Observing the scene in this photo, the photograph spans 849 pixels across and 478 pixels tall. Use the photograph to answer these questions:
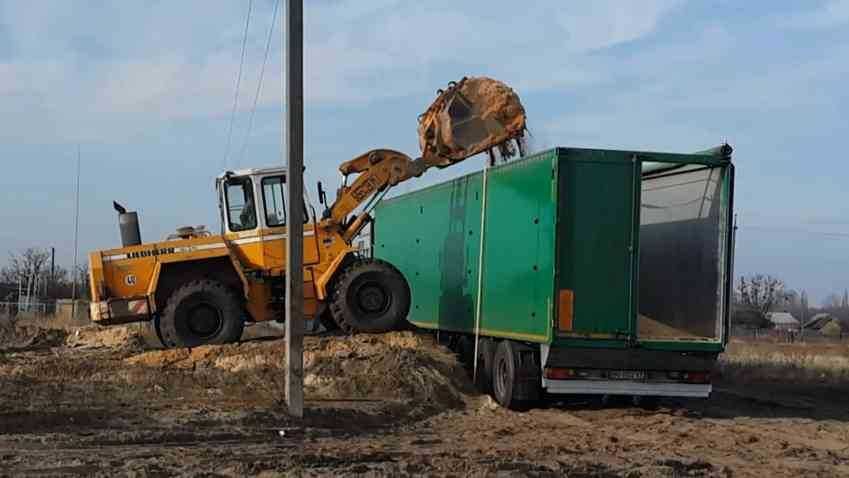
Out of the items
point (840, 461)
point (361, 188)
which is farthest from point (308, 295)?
point (840, 461)

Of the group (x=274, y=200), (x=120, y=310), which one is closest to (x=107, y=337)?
(x=120, y=310)

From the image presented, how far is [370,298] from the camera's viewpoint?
1806cm

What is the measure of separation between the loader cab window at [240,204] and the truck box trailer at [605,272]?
15.4ft

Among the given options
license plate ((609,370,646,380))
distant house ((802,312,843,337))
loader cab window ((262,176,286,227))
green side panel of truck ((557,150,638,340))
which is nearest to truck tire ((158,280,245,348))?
loader cab window ((262,176,286,227))

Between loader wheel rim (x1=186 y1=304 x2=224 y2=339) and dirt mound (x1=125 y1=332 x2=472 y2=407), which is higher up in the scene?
loader wheel rim (x1=186 y1=304 x2=224 y2=339)

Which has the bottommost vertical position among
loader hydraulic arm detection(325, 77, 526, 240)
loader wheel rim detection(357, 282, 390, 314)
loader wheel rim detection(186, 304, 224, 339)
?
loader wheel rim detection(186, 304, 224, 339)

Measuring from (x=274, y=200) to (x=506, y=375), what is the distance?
6.00 metres

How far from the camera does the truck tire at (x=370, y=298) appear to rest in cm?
1786

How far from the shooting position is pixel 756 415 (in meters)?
15.6

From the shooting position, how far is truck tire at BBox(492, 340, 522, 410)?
14.6 metres

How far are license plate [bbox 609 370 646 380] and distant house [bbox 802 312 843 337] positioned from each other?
6362cm


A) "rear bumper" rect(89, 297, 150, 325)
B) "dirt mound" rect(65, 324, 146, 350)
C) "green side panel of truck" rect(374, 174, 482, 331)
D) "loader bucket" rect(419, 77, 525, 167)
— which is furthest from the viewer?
"dirt mound" rect(65, 324, 146, 350)

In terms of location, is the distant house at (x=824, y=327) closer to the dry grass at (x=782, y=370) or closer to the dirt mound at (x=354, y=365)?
the dry grass at (x=782, y=370)

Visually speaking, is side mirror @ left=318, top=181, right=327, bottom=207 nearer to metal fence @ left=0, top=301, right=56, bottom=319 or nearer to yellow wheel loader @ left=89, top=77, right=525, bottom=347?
yellow wheel loader @ left=89, top=77, right=525, bottom=347
